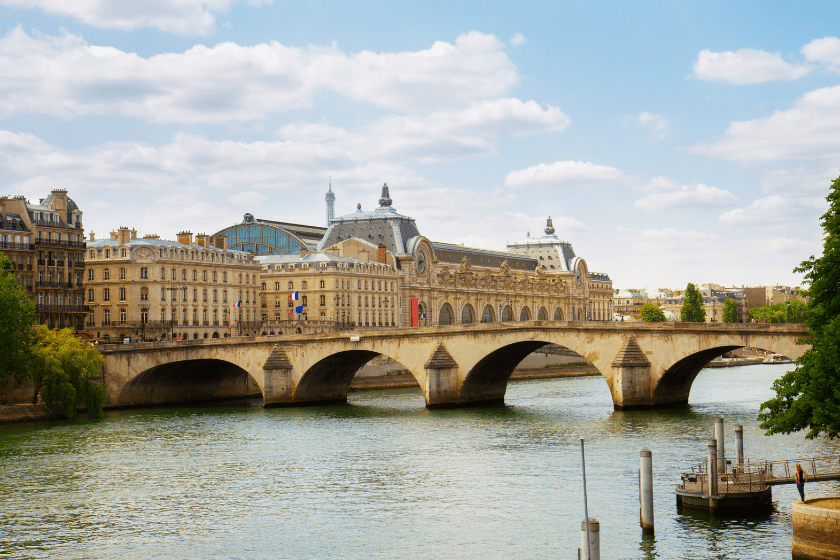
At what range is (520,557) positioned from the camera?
36969 millimetres

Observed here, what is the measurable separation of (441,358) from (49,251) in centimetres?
4392

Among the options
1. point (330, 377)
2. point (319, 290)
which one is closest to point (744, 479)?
point (330, 377)

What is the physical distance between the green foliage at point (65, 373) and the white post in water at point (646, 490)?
2068 inches

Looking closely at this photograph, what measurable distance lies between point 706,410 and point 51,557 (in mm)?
50836

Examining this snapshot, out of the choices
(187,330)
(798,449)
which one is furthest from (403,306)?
(798,449)

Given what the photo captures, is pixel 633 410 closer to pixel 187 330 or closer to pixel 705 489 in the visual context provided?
pixel 705 489

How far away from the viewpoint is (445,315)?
18538 centimetres

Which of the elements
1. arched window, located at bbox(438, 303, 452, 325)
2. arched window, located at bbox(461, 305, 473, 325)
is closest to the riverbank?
arched window, located at bbox(438, 303, 452, 325)

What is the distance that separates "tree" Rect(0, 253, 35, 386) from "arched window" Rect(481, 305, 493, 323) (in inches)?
4728

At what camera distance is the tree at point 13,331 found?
76500mm

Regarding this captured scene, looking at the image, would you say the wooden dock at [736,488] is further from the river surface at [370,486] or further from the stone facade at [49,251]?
the stone facade at [49,251]

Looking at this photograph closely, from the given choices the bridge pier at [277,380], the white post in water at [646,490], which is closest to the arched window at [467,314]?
the bridge pier at [277,380]

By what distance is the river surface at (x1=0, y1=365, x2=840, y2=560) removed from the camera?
39.0 metres

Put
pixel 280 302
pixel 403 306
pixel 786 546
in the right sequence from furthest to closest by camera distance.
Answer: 1. pixel 403 306
2. pixel 280 302
3. pixel 786 546
